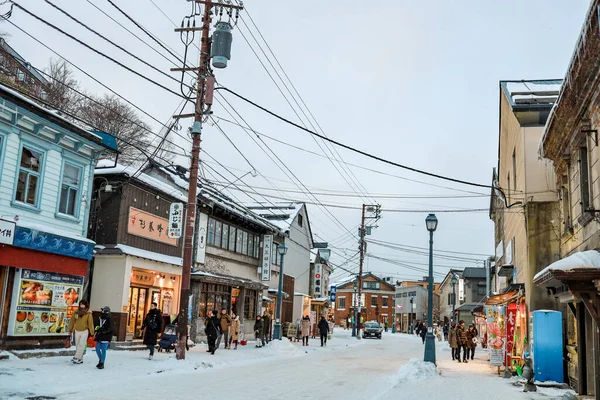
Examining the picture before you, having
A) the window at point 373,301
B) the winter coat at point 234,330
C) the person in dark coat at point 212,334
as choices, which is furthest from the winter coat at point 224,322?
the window at point 373,301

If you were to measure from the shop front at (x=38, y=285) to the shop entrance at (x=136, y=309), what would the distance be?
5.46 m

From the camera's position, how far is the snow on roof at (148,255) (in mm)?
21727

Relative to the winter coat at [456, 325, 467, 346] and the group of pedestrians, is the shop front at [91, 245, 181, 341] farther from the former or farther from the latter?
the winter coat at [456, 325, 467, 346]

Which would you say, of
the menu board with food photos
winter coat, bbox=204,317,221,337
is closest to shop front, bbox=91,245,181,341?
winter coat, bbox=204,317,221,337

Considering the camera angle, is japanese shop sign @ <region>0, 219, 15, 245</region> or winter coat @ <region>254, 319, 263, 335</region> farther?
winter coat @ <region>254, 319, 263, 335</region>

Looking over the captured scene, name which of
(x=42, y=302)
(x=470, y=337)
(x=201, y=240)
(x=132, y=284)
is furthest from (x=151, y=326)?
(x=470, y=337)

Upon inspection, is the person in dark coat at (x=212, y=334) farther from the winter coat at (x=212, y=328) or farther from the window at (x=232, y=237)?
the window at (x=232, y=237)

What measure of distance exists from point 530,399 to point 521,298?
26.1 feet

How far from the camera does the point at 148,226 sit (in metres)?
24.1

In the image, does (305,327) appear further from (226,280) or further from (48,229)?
(48,229)

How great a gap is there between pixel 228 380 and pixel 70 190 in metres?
8.68

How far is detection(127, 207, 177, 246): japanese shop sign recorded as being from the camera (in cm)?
2288

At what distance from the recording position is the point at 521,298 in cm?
2014

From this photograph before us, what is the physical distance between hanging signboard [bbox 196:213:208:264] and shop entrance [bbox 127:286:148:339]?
3.62 m
